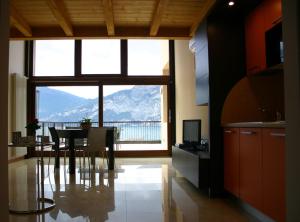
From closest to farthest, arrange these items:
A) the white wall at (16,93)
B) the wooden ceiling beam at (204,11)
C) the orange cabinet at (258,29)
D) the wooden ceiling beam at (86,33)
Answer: the orange cabinet at (258,29) → the wooden ceiling beam at (204,11) → the wooden ceiling beam at (86,33) → the white wall at (16,93)

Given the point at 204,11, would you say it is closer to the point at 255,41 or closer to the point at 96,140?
the point at 255,41

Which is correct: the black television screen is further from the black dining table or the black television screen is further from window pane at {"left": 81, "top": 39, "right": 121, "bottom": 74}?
window pane at {"left": 81, "top": 39, "right": 121, "bottom": 74}

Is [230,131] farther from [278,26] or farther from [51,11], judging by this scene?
[51,11]

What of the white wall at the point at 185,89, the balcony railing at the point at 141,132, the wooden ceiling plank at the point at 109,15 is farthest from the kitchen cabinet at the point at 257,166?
the balcony railing at the point at 141,132

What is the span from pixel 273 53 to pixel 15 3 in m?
3.52

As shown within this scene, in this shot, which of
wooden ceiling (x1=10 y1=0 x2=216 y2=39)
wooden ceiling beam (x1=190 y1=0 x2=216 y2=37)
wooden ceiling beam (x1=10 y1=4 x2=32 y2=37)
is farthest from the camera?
wooden ceiling beam (x1=10 y1=4 x2=32 y2=37)

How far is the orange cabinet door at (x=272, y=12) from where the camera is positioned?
305cm

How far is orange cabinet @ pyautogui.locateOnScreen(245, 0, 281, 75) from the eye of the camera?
10.4 ft

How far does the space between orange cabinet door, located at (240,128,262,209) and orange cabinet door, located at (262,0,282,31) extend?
111 cm

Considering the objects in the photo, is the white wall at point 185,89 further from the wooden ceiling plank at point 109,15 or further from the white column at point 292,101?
the white column at point 292,101

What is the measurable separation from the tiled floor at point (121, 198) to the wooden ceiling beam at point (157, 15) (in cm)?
248

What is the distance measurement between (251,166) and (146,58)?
628 centimetres

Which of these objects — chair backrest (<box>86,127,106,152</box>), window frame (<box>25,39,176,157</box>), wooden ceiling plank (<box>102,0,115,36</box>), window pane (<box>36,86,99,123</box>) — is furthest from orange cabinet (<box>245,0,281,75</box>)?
window pane (<box>36,86,99,123</box>)

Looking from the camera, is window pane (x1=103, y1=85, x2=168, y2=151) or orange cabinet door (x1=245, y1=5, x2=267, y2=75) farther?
window pane (x1=103, y1=85, x2=168, y2=151)
